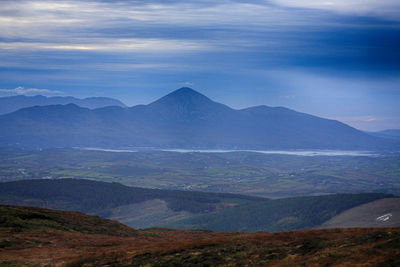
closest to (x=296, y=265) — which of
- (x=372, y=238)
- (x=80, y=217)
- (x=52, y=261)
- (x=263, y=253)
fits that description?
(x=263, y=253)

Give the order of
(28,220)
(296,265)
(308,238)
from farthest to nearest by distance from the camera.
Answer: (28,220), (308,238), (296,265)

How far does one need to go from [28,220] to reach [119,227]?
1758cm

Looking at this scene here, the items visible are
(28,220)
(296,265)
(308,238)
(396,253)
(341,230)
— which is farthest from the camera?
(28,220)

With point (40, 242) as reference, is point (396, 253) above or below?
above

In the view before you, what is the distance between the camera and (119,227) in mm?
78312

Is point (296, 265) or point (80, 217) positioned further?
point (80, 217)

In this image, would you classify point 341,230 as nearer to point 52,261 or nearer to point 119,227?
point 52,261

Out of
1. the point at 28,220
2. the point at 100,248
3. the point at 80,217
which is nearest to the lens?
the point at 100,248

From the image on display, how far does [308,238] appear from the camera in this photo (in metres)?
42.9

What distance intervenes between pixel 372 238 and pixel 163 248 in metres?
20.5

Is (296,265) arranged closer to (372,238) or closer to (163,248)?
(372,238)

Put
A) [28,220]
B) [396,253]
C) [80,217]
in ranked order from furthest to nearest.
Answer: [80,217] < [28,220] < [396,253]

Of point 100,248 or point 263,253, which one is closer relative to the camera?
point 263,253

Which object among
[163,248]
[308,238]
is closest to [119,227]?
[163,248]
